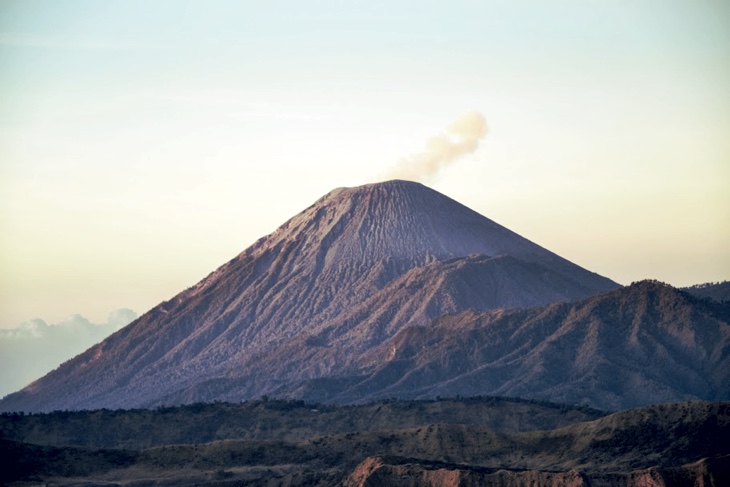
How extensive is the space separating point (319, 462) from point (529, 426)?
24703 millimetres

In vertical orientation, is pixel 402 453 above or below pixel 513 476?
above

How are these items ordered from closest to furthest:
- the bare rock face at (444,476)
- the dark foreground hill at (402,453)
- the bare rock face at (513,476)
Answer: the bare rock face at (513,476) < the bare rock face at (444,476) < the dark foreground hill at (402,453)

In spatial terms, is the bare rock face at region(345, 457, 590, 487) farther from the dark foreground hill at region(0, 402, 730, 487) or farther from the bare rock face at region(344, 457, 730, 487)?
the dark foreground hill at region(0, 402, 730, 487)

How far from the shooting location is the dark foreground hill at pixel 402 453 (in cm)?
11944

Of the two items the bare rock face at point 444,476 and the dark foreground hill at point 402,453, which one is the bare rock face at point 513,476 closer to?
the bare rock face at point 444,476

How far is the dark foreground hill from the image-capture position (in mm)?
119438

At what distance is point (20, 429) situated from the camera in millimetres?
152375

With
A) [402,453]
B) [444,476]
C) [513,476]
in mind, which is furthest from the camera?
[402,453]

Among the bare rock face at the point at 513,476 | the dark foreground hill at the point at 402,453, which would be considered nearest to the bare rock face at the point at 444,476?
the bare rock face at the point at 513,476

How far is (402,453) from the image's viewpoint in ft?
416

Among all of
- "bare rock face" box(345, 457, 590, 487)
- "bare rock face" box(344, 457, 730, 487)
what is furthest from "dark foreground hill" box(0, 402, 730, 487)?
"bare rock face" box(344, 457, 730, 487)

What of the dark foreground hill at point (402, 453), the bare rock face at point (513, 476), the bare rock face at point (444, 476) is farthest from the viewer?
the dark foreground hill at point (402, 453)

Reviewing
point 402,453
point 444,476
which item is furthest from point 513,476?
point 402,453

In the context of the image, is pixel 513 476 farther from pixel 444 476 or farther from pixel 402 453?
pixel 402 453
